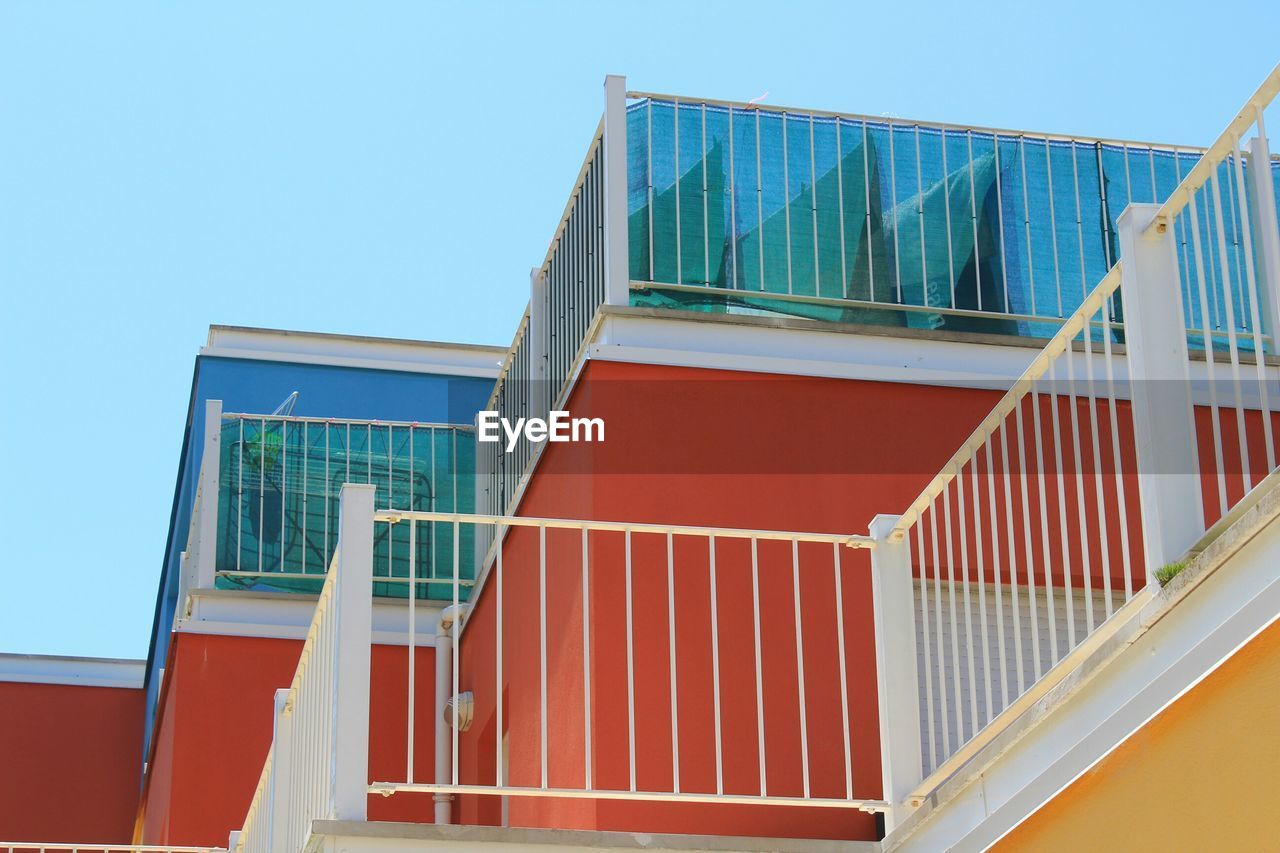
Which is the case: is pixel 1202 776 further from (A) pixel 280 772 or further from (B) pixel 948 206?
(B) pixel 948 206

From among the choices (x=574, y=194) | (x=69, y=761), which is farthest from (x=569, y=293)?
(x=69, y=761)

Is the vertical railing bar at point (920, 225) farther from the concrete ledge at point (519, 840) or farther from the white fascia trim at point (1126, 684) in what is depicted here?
the white fascia trim at point (1126, 684)

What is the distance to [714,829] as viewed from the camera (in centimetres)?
809

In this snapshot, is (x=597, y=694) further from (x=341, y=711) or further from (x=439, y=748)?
(x=439, y=748)

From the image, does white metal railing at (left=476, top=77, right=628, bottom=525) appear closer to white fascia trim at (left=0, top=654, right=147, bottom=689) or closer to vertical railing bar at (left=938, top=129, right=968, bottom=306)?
vertical railing bar at (left=938, top=129, right=968, bottom=306)

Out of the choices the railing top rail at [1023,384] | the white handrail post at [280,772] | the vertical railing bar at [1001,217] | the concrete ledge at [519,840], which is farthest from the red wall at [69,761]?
the railing top rail at [1023,384]

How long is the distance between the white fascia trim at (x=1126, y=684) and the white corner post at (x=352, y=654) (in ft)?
5.89

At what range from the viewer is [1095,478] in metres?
8.08

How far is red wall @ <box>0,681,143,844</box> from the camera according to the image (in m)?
15.4

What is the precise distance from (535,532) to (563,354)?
37.0 inches

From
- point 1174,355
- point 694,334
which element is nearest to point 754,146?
point 694,334

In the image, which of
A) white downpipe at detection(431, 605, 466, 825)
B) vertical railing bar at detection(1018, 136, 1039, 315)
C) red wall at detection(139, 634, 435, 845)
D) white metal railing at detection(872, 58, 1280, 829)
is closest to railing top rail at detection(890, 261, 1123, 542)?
white metal railing at detection(872, 58, 1280, 829)

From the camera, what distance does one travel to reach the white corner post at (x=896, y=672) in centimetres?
684

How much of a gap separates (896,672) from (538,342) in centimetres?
461
